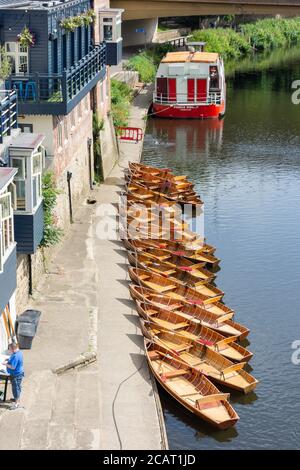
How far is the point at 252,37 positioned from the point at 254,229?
264 ft

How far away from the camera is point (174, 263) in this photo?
136 ft

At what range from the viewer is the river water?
3062 cm

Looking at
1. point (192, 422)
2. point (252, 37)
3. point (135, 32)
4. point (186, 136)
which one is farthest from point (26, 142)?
point (252, 37)

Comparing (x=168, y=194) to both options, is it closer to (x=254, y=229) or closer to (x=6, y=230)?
(x=254, y=229)

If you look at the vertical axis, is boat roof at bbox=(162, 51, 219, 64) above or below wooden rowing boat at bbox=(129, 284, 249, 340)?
above

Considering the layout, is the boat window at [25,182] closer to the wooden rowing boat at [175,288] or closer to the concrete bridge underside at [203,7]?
the wooden rowing boat at [175,288]

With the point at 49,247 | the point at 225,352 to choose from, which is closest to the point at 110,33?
the point at 49,247

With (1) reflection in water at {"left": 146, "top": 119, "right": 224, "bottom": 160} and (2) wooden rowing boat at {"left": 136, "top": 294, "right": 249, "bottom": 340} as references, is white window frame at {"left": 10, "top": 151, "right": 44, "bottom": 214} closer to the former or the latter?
(2) wooden rowing boat at {"left": 136, "top": 294, "right": 249, "bottom": 340}

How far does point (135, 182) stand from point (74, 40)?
9.36 m

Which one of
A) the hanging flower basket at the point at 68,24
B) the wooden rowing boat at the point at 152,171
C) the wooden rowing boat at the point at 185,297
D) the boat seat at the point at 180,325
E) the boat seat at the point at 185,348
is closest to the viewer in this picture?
the boat seat at the point at 185,348

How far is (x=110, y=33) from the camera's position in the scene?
55094mm

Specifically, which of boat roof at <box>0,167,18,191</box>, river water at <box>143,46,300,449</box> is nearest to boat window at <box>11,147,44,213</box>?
boat roof at <box>0,167,18,191</box>

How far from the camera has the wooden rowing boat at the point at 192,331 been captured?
33562mm

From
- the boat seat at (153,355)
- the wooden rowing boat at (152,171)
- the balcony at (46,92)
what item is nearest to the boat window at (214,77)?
the wooden rowing boat at (152,171)
